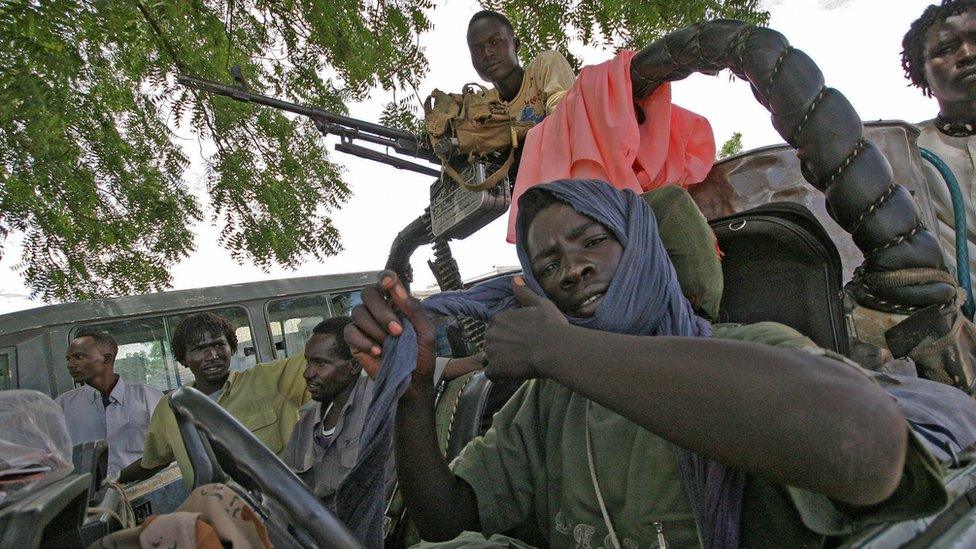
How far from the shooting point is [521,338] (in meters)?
1.11

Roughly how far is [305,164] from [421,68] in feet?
7.92

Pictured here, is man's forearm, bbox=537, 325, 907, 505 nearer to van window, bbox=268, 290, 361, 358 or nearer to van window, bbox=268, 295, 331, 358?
van window, bbox=268, 290, 361, 358

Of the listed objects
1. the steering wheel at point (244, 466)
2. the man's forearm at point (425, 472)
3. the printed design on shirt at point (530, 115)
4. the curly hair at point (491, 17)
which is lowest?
the man's forearm at point (425, 472)

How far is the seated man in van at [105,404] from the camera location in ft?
14.0

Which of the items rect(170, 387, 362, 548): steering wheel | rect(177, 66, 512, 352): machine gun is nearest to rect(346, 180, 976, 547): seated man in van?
rect(170, 387, 362, 548): steering wheel

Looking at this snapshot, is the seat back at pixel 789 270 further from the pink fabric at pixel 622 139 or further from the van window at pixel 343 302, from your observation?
the van window at pixel 343 302

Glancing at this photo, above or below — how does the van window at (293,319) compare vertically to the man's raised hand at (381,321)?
above

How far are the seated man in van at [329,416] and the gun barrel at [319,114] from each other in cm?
212

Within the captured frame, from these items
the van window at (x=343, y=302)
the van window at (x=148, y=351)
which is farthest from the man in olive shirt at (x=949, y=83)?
the van window at (x=148, y=351)

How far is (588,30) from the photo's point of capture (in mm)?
4039

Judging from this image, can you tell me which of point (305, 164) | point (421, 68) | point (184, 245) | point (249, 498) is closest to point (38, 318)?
point (184, 245)

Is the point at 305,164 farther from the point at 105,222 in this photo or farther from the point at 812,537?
the point at 812,537

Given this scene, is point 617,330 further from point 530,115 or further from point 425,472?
point 530,115

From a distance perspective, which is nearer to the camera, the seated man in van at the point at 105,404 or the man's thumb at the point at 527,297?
the man's thumb at the point at 527,297
